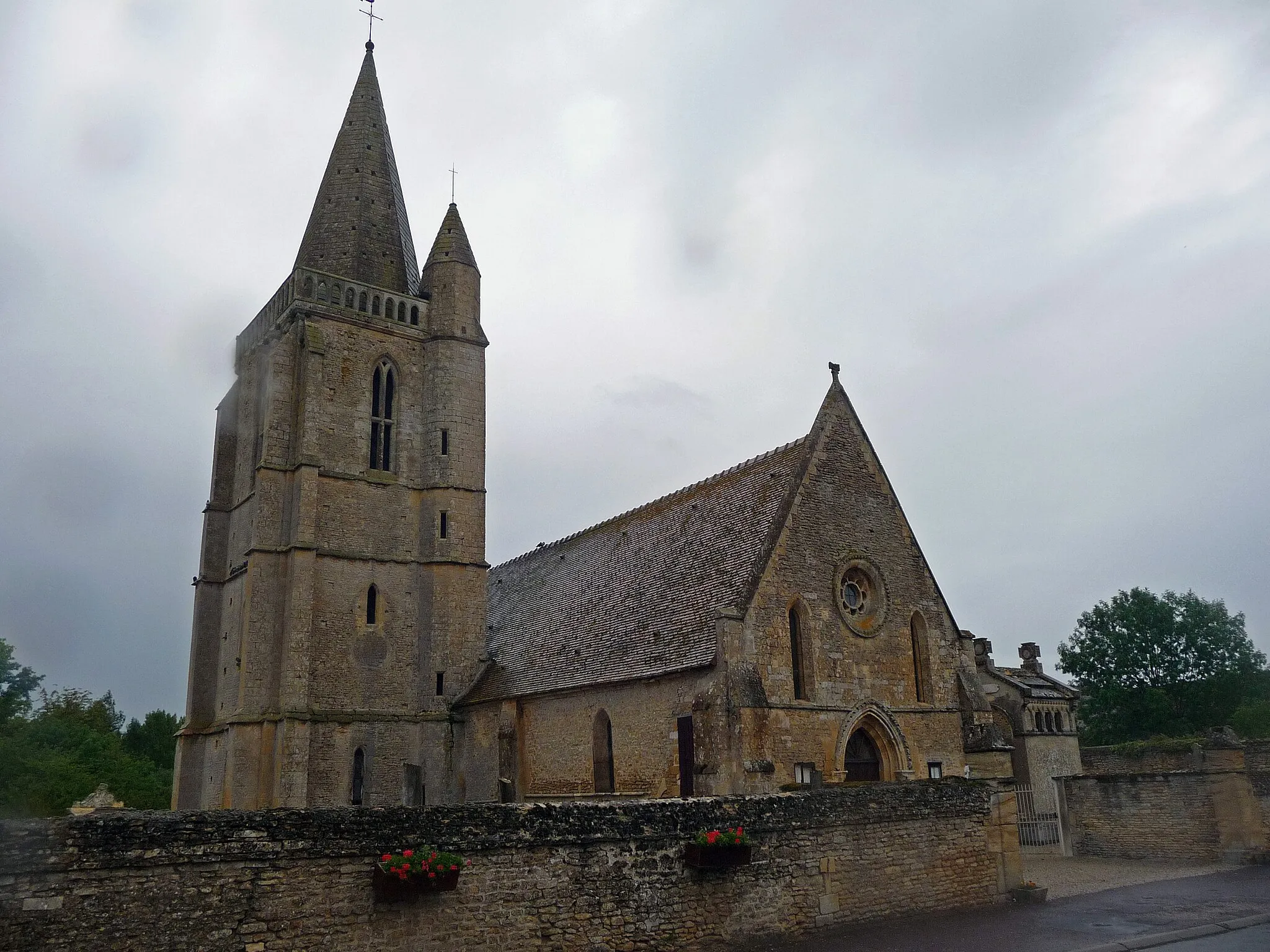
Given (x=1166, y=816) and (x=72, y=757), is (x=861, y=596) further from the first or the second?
(x=72, y=757)

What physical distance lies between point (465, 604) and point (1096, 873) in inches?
800

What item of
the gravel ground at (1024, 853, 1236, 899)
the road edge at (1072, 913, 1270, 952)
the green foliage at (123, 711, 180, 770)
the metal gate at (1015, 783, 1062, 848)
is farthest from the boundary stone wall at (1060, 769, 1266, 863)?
the green foliage at (123, 711, 180, 770)

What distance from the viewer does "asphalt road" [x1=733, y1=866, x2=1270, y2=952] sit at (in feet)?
48.0

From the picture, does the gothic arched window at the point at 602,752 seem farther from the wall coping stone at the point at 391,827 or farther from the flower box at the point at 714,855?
the flower box at the point at 714,855

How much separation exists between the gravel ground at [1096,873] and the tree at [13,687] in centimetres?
4390

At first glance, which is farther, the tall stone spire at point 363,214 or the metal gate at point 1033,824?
the tall stone spire at point 363,214

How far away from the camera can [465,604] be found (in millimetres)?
32875

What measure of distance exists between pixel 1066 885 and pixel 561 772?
13.0m

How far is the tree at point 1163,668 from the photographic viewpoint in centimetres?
6072

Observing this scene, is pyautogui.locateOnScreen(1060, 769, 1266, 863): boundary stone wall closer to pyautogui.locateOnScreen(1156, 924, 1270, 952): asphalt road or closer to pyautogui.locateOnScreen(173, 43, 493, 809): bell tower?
pyautogui.locateOnScreen(1156, 924, 1270, 952): asphalt road

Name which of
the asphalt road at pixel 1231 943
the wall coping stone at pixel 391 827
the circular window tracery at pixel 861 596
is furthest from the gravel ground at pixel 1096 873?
the wall coping stone at pixel 391 827

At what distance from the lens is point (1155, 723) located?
2389 inches

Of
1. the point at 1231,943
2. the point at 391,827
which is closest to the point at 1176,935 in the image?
the point at 1231,943

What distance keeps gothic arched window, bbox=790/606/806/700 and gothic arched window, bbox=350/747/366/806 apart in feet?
48.2
